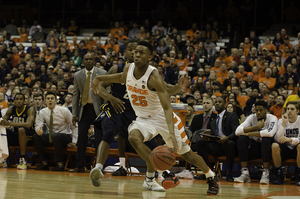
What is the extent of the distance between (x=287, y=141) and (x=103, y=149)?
12.2 feet

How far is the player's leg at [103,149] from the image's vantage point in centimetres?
446

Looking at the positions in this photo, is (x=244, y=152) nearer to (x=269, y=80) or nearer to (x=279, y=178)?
(x=279, y=178)

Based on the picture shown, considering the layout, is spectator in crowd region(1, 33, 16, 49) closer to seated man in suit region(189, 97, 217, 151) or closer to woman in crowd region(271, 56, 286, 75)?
woman in crowd region(271, 56, 286, 75)

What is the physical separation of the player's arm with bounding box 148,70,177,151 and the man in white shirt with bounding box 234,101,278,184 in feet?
10.2

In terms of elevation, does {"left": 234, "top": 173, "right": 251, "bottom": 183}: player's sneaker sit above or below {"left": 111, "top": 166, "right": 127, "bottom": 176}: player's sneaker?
above

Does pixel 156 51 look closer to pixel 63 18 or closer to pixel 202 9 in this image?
pixel 202 9

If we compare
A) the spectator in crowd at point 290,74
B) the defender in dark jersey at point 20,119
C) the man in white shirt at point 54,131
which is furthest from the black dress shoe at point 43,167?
the spectator in crowd at point 290,74

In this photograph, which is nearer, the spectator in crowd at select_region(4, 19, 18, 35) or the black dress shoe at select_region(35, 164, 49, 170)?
the black dress shoe at select_region(35, 164, 49, 170)

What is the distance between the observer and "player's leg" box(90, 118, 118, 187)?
446cm

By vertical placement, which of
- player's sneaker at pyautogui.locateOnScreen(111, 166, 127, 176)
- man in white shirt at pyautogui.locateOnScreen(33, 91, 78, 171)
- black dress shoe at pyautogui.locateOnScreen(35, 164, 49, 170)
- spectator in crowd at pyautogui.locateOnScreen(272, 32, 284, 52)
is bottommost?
black dress shoe at pyautogui.locateOnScreen(35, 164, 49, 170)

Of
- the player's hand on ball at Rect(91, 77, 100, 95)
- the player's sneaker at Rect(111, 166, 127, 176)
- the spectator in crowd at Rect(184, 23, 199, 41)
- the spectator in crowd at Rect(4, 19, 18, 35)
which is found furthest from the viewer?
the spectator in crowd at Rect(4, 19, 18, 35)

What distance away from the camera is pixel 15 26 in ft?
70.0

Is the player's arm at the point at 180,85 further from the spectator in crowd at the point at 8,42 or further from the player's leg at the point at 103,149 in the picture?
the spectator in crowd at the point at 8,42

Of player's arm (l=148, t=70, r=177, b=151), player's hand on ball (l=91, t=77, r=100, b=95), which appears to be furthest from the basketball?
player's hand on ball (l=91, t=77, r=100, b=95)
